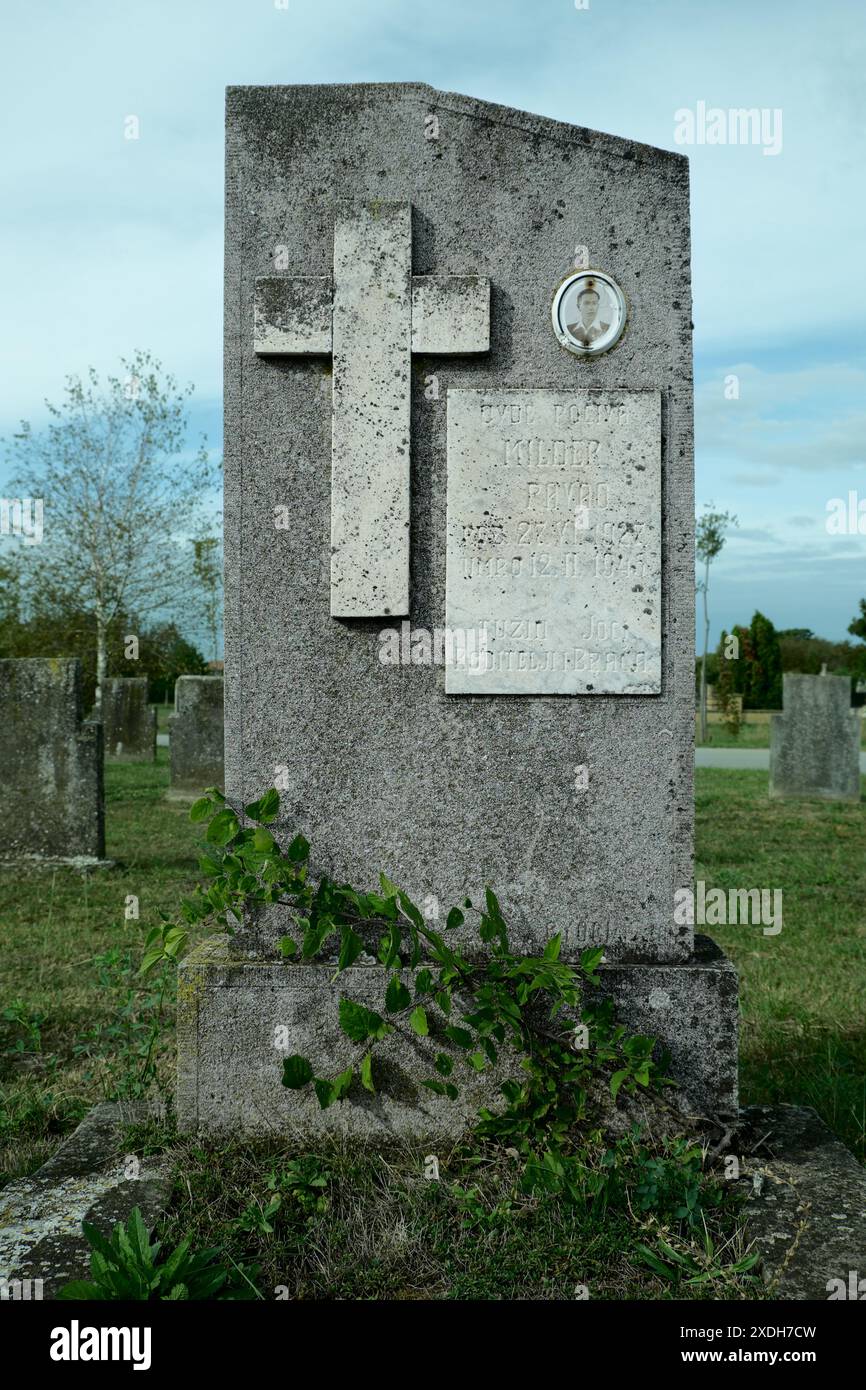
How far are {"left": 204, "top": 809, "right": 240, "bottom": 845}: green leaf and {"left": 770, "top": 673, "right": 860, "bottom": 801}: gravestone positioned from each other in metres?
9.92

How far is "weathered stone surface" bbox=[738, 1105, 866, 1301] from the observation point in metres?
2.20

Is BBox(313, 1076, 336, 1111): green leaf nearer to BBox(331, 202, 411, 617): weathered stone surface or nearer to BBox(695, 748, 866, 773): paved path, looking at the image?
BBox(331, 202, 411, 617): weathered stone surface

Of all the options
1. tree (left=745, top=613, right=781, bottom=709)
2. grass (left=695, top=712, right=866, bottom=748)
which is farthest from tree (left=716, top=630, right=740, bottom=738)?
tree (left=745, top=613, right=781, bottom=709)

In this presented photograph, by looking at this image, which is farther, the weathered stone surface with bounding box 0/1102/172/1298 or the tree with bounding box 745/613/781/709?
the tree with bounding box 745/613/781/709

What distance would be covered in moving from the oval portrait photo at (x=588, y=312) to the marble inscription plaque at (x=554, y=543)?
0.13m

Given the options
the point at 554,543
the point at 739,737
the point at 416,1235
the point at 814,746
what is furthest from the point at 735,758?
the point at 416,1235

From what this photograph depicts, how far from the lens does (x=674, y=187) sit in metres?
2.80

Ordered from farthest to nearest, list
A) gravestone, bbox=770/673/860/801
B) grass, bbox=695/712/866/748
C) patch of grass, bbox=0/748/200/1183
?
grass, bbox=695/712/866/748, gravestone, bbox=770/673/860/801, patch of grass, bbox=0/748/200/1183

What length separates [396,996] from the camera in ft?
8.36

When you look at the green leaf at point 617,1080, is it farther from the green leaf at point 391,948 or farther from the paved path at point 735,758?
the paved path at point 735,758

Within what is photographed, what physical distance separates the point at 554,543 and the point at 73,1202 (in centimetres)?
194

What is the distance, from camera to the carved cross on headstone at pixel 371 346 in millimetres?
2789

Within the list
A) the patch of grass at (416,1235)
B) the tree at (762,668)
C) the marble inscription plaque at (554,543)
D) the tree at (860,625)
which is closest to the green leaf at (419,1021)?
the patch of grass at (416,1235)

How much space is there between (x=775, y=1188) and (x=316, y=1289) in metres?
1.09
